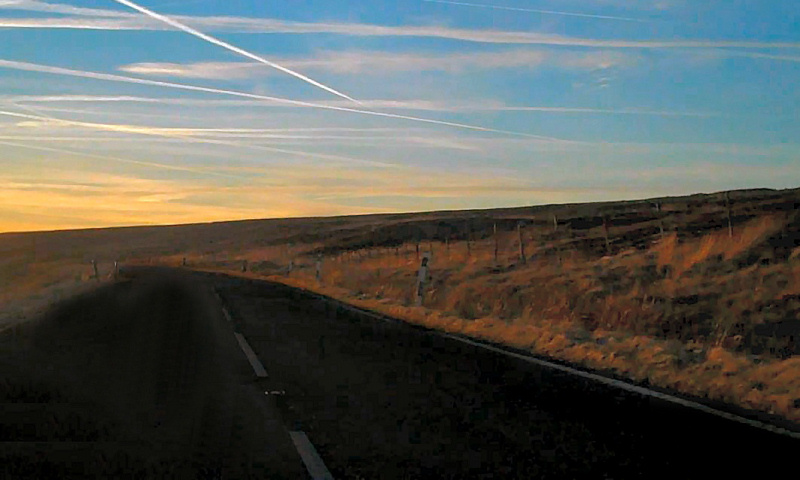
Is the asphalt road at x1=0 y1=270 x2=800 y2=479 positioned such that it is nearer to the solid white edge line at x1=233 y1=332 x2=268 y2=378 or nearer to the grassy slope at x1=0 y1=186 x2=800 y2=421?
the solid white edge line at x1=233 y1=332 x2=268 y2=378

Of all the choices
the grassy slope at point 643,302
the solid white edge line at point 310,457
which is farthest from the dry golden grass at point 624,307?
the solid white edge line at point 310,457

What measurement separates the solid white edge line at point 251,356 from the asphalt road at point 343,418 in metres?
0.12

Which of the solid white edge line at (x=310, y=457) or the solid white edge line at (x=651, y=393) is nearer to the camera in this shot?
the solid white edge line at (x=310, y=457)

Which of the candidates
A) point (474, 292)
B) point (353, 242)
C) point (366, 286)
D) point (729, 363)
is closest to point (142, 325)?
point (474, 292)

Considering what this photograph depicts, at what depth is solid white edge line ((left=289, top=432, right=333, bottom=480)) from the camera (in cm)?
692

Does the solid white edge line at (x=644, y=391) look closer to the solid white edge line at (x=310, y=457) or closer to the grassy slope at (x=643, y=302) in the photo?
the grassy slope at (x=643, y=302)

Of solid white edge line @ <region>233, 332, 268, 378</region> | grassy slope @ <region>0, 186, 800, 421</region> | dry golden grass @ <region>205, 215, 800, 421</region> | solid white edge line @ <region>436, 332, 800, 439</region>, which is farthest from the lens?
solid white edge line @ <region>233, 332, 268, 378</region>

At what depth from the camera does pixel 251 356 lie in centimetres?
1405

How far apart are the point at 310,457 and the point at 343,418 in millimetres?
1641

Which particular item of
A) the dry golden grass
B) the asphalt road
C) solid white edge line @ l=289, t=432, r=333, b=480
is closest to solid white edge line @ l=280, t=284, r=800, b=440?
the asphalt road

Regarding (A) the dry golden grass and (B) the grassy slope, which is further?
(B) the grassy slope

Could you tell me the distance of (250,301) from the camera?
90.7ft

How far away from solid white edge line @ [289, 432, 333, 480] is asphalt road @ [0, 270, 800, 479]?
7 cm

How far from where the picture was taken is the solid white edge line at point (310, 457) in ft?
22.7
